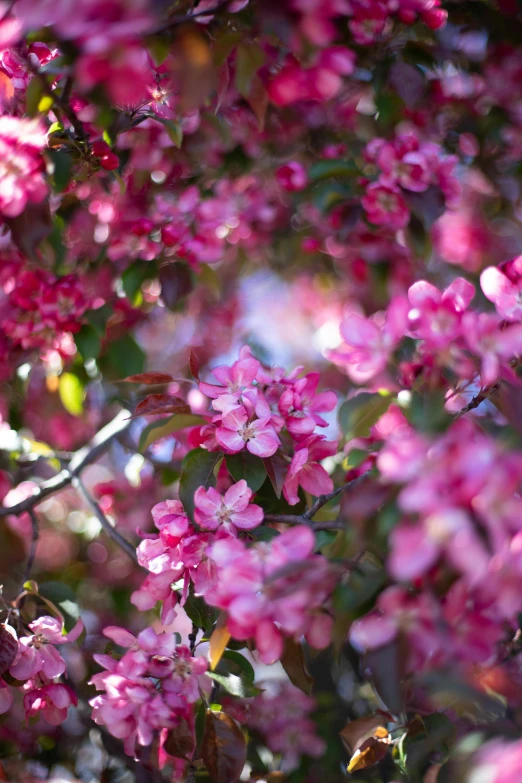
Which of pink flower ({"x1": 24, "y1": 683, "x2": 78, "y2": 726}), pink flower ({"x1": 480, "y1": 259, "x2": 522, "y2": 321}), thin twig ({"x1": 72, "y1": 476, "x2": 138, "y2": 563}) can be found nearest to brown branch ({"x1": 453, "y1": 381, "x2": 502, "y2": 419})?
pink flower ({"x1": 480, "y1": 259, "x2": 522, "y2": 321})

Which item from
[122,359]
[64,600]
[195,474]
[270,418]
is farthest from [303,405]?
[122,359]

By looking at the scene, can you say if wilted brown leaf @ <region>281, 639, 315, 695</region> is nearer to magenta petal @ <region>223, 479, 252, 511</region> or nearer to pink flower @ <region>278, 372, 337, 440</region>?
magenta petal @ <region>223, 479, 252, 511</region>

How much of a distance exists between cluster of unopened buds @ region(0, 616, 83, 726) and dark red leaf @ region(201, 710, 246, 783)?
0.23 meters

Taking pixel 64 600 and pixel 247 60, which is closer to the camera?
pixel 247 60

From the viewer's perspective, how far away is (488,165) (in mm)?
1715

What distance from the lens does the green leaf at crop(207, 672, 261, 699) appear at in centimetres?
86

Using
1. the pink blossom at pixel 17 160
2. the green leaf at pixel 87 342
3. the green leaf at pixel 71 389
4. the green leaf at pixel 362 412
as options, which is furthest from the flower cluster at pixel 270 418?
the green leaf at pixel 71 389

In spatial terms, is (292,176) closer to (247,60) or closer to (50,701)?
(247,60)

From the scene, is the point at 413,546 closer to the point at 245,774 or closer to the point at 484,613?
the point at 484,613

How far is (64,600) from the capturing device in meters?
1.07

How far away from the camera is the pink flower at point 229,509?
803 mm

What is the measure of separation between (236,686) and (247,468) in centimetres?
28

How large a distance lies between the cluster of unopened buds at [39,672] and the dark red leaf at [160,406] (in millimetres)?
314

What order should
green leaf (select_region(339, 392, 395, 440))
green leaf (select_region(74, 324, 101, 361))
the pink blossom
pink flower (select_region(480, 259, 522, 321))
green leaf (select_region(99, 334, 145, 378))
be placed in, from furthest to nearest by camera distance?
1. green leaf (select_region(99, 334, 145, 378))
2. green leaf (select_region(74, 324, 101, 361))
3. green leaf (select_region(339, 392, 395, 440))
4. the pink blossom
5. pink flower (select_region(480, 259, 522, 321))
